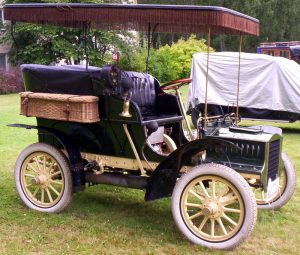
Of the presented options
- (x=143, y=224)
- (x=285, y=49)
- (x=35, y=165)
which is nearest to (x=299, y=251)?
(x=143, y=224)

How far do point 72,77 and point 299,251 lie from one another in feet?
9.07

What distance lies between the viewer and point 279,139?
16.1 ft

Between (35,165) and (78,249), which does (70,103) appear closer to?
(35,165)

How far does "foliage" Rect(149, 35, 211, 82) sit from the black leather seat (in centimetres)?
2022

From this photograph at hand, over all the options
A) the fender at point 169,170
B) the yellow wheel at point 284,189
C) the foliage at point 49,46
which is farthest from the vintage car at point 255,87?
the foliage at point 49,46

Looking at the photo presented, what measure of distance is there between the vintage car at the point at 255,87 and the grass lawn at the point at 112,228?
15.7 feet

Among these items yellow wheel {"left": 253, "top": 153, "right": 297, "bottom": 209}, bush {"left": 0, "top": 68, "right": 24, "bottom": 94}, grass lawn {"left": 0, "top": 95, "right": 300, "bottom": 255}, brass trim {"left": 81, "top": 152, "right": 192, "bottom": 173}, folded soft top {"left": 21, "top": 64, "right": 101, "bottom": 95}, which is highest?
folded soft top {"left": 21, "top": 64, "right": 101, "bottom": 95}

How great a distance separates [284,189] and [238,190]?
4.53ft

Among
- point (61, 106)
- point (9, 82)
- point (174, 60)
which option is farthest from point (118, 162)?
point (174, 60)

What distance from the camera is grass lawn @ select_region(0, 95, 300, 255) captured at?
4430mm

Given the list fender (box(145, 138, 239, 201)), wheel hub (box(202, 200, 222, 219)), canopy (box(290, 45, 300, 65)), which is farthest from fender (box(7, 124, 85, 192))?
canopy (box(290, 45, 300, 65))

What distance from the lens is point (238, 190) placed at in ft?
14.0

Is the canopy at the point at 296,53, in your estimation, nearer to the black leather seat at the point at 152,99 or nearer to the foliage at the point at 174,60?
the black leather seat at the point at 152,99

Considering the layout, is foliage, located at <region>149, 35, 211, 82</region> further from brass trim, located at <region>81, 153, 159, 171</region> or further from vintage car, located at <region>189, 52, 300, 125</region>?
brass trim, located at <region>81, 153, 159, 171</region>
